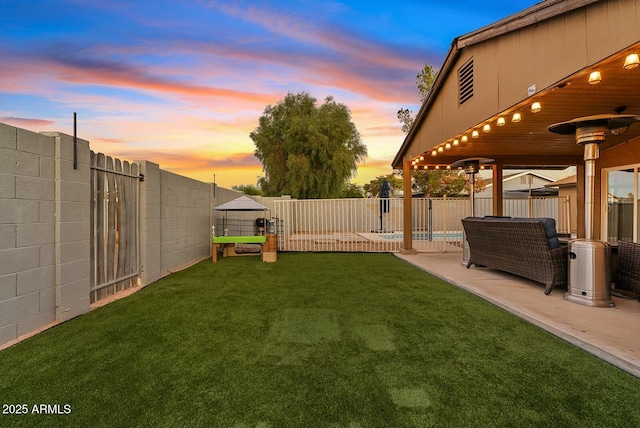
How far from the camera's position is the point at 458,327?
10.7 ft

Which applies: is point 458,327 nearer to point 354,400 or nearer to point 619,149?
point 354,400

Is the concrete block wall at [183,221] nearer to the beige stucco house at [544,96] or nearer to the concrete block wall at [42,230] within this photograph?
the concrete block wall at [42,230]

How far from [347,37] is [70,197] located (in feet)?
26.6

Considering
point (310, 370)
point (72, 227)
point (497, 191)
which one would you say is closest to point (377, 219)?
point (497, 191)

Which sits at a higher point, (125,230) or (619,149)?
(619,149)

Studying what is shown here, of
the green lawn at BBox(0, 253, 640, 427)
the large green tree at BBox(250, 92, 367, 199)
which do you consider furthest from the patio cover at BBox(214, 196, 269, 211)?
the large green tree at BBox(250, 92, 367, 199)

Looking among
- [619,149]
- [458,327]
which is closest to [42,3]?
[458,327]

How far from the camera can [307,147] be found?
17578 mm

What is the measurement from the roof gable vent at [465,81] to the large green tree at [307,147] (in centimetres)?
1174

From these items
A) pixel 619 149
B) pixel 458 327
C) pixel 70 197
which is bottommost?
pixel 458 327

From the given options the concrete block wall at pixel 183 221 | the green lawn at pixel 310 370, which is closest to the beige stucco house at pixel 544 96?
the green lawn at pixel 310 370

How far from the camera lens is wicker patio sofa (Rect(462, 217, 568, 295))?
4395 millimetres

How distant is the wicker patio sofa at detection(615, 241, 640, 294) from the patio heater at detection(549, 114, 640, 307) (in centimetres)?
38

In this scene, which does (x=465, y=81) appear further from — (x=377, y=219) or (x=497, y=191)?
(x=377, y=219)
